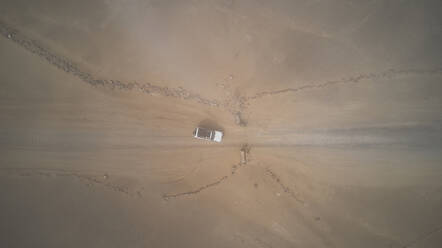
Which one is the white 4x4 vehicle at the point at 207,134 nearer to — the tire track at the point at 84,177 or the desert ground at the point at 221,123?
the desert ground at the point at 221,123

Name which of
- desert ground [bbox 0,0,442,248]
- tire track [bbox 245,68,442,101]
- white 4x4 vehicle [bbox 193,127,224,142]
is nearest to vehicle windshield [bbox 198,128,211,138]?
white 4x4 vehicle [bbox 193,127,224,142]

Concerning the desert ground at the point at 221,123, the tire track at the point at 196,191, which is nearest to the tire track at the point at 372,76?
the desert ground at the point at 221,123

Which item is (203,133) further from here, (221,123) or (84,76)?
(84,76)

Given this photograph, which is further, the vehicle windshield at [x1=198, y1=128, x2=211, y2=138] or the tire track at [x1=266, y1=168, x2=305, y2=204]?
the tire track at [x1=266, y1=168, x2=305, y2=204]

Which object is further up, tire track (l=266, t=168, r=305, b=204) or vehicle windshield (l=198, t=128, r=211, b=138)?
vehicle windshield (l=198, t=128, r=211, b=138)

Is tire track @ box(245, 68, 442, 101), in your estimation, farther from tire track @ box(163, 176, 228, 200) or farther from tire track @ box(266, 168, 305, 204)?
tire track @ box(163, 176, 228, 200)

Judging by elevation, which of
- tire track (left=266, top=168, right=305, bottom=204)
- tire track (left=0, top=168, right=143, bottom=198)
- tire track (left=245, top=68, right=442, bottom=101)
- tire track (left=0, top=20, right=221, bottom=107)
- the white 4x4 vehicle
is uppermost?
tire track (left=245, top=68, right=442, bottom=101)

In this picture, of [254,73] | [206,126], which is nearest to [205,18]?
[254,73]
